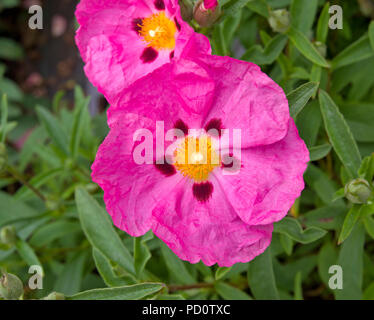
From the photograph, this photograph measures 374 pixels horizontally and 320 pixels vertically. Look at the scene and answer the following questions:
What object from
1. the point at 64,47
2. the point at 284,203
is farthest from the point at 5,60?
the point at 284,203

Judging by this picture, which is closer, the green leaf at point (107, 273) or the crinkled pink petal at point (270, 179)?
the crinkled pink petal at point (270, 179)

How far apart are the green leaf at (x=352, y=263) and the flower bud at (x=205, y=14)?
3.49 ft

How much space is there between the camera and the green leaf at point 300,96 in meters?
1.48

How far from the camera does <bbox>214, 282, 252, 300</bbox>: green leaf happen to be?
1.96m

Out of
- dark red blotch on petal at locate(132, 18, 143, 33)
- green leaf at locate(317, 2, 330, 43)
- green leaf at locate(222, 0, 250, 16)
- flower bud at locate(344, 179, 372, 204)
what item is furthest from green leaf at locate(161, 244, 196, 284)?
green leaf at locate(317, 2, 330, 43)

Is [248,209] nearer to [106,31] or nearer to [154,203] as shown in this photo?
[154,203]

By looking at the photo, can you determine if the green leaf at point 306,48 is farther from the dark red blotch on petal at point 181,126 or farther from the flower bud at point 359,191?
the dark red blotch on petal at point 181,126

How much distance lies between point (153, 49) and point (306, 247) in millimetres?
1368

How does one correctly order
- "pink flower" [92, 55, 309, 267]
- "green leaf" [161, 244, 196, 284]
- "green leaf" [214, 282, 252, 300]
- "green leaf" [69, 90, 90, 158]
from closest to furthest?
"pink flower" [92, 55, 309, 267] < "green leaf" [214, 282, 252, 300] < "green leaf" [161, 244, 196, 284] < "green leaf" [69, 90, 90, 158]

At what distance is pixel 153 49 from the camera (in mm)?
1744

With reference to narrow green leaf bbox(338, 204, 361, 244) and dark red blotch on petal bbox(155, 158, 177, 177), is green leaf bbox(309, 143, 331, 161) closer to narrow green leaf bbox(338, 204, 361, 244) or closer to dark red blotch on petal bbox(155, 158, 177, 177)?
narrow green leaf bbox(338, 204, 361, 244)

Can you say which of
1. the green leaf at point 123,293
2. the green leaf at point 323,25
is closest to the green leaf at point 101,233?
the green leaf at point 123,293

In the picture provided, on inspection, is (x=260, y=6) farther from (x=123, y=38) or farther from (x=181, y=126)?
(x=181, y=126)
